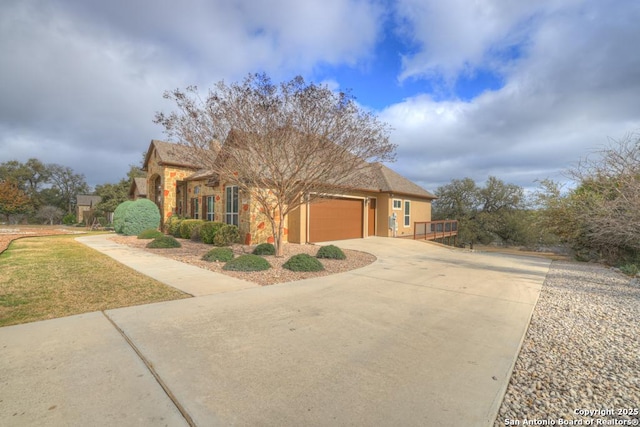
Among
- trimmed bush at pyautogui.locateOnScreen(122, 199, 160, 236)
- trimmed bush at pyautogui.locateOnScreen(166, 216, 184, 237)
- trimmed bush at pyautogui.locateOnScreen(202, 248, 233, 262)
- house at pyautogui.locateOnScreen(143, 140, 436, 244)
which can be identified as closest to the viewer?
trimmed bush at pyautogui.locateOnScreen(202, 248, 233, 262)

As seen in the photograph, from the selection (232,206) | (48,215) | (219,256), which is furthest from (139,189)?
(48,215)

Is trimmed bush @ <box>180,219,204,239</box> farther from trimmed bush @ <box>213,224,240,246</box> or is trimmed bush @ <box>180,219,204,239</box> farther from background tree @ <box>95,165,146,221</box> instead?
background tree @ <box>95,165,146,221</box>

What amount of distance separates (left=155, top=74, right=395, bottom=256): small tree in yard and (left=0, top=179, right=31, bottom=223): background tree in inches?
1959

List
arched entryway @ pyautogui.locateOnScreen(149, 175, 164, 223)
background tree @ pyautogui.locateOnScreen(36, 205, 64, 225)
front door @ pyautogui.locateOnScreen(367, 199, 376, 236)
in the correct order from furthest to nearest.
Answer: background tree @ pyautogui.locateOnScreen(36, 205, 64, 225), arched entryway @ pyautogui.locateOnScreen(149, 175, 164, 223), front door @ pyautogui.locateOnScreen(367, 199, 376, 236)

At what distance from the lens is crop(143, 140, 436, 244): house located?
47.8 feet

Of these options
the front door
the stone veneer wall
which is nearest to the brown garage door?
the front door

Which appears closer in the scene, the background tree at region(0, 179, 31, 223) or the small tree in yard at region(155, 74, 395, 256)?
the small tree in yard at region(155, 74, 395, 256)

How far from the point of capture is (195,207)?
782 inches

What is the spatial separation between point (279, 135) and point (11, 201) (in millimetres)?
53204

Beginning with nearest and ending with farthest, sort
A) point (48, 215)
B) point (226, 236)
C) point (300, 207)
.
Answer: point (226, 236) < point (300, 207) < point (48, 215)

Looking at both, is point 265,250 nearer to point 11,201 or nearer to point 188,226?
point 188,226

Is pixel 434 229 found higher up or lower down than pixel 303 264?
higher up

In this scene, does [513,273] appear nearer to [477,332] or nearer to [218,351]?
[477,332]

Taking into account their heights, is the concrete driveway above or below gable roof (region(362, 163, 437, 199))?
below
